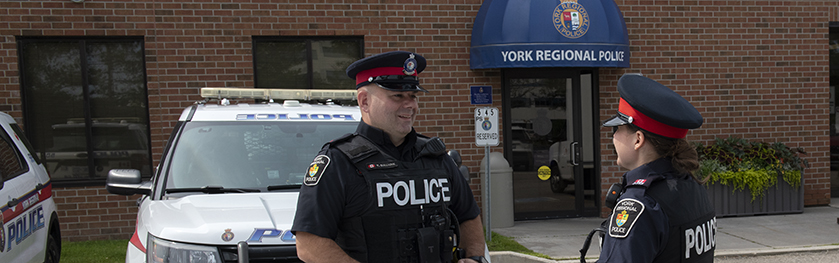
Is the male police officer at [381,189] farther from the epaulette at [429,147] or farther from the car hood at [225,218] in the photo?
the car hood at [225,218]

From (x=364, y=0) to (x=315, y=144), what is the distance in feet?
15.4

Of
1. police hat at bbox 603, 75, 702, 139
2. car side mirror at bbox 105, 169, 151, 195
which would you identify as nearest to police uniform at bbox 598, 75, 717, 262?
police hat at bbox 603, 75, 702, 139

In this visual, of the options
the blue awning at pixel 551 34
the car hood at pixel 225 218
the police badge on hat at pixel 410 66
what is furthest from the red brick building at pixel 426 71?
the police badge on hat at pixel 410 66

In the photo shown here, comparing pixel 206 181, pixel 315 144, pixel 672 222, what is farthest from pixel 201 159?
pixel 672 222

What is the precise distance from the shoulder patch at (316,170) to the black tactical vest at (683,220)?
1.12 m

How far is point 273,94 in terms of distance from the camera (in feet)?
16.3

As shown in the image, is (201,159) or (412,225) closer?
(412,225)

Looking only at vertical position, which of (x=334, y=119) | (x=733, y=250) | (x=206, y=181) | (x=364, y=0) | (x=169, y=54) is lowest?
(x=733, y=250)

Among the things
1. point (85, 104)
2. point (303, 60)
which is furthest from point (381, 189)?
point (85, 104)

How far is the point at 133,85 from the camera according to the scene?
8078 mm

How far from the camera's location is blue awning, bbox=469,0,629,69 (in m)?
7.95

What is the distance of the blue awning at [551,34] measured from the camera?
313 inches

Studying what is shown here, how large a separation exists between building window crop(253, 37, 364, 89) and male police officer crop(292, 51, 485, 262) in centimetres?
614

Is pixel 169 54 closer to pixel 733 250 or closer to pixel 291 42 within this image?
pixel 291 42
